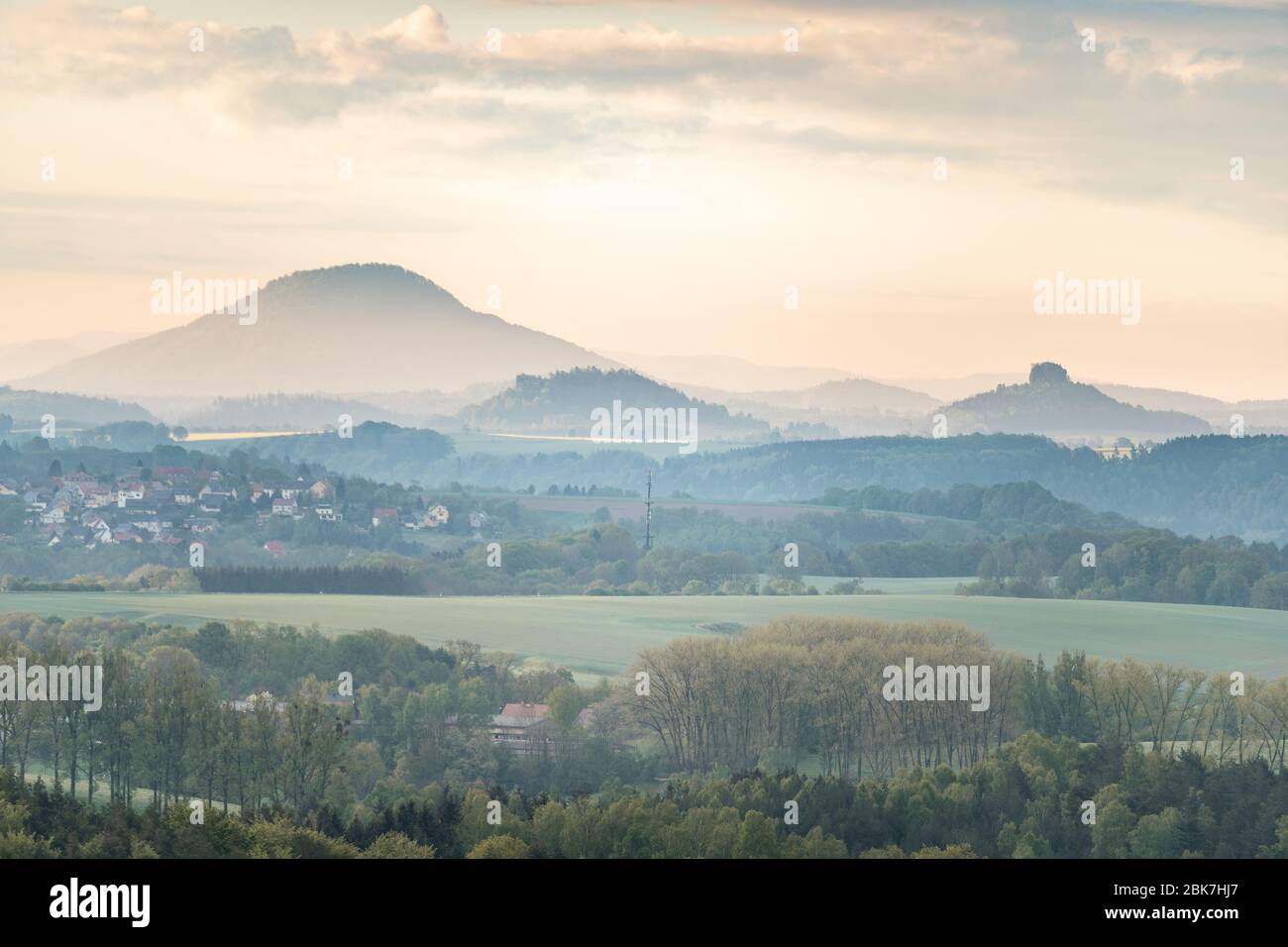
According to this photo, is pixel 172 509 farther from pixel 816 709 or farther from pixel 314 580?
pixel 816 709

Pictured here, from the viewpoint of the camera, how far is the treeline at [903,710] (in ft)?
198

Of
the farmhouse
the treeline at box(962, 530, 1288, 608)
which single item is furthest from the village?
the farmhouse

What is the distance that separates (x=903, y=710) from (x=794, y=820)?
14963 mm

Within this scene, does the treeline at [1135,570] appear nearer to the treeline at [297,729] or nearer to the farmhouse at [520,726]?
the treeline at [297,729]

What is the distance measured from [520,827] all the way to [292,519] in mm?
128533

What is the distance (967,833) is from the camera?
47.8 meters

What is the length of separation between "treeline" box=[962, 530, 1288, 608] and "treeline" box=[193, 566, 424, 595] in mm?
35752

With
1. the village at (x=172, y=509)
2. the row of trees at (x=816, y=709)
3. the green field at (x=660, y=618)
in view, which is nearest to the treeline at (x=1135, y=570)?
the green field at (x=660, y=618)

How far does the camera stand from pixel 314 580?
12219cm

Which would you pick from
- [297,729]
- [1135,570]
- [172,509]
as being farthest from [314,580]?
[297,729]

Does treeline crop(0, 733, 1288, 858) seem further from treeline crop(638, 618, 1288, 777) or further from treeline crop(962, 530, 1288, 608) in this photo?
treeline crop(962, 530, 1288, 608)

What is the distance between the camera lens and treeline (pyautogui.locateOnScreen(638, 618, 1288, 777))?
60.3 meters

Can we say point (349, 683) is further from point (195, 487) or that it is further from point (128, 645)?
point (195, 487)
